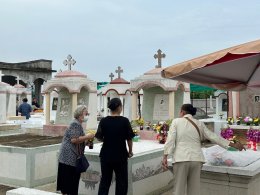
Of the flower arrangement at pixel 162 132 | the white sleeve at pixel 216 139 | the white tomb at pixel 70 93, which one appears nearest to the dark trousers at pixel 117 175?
the white sleeve at pixel 216 139

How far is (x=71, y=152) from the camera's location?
4969 millimetres

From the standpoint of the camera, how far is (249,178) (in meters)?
4.30

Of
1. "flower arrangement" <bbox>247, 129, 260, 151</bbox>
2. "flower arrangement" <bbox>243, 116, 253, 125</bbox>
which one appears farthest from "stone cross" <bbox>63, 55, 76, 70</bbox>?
"flower arrangement" <bbox>247, 129, 260, 151</bbox>

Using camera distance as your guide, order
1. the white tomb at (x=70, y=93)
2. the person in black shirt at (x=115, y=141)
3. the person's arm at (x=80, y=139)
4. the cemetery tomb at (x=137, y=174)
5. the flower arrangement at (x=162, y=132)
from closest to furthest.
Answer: the person in black shirt at (x=115, y=141), the person's arm at (x=80, y=139), the cemetery tomb at (x=137, y=174), the flower arrangement at (x=162, y=132), the white tomb at (x=70, y=93)

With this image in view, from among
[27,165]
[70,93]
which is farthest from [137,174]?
[70,93]

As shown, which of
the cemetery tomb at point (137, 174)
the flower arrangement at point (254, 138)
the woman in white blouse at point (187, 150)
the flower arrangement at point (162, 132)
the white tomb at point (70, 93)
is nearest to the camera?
the woman in white blouse at point (187, 150)

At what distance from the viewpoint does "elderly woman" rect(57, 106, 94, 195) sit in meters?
4.94

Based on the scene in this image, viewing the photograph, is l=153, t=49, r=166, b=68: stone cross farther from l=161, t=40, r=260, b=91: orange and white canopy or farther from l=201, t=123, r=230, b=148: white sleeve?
l=201, t=123, r=230, b=148: white sleeve

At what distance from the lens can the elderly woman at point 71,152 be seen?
16.2 feet

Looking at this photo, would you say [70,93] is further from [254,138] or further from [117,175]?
[117,175]

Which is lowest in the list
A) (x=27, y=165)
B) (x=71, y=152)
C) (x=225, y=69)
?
(x=27, y=165)

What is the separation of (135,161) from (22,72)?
36.5m

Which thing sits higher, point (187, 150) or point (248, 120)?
point (248, 120)

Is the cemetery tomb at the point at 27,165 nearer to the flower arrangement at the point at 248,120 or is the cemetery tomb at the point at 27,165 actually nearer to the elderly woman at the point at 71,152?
the elderly woman at the point at 71,152
